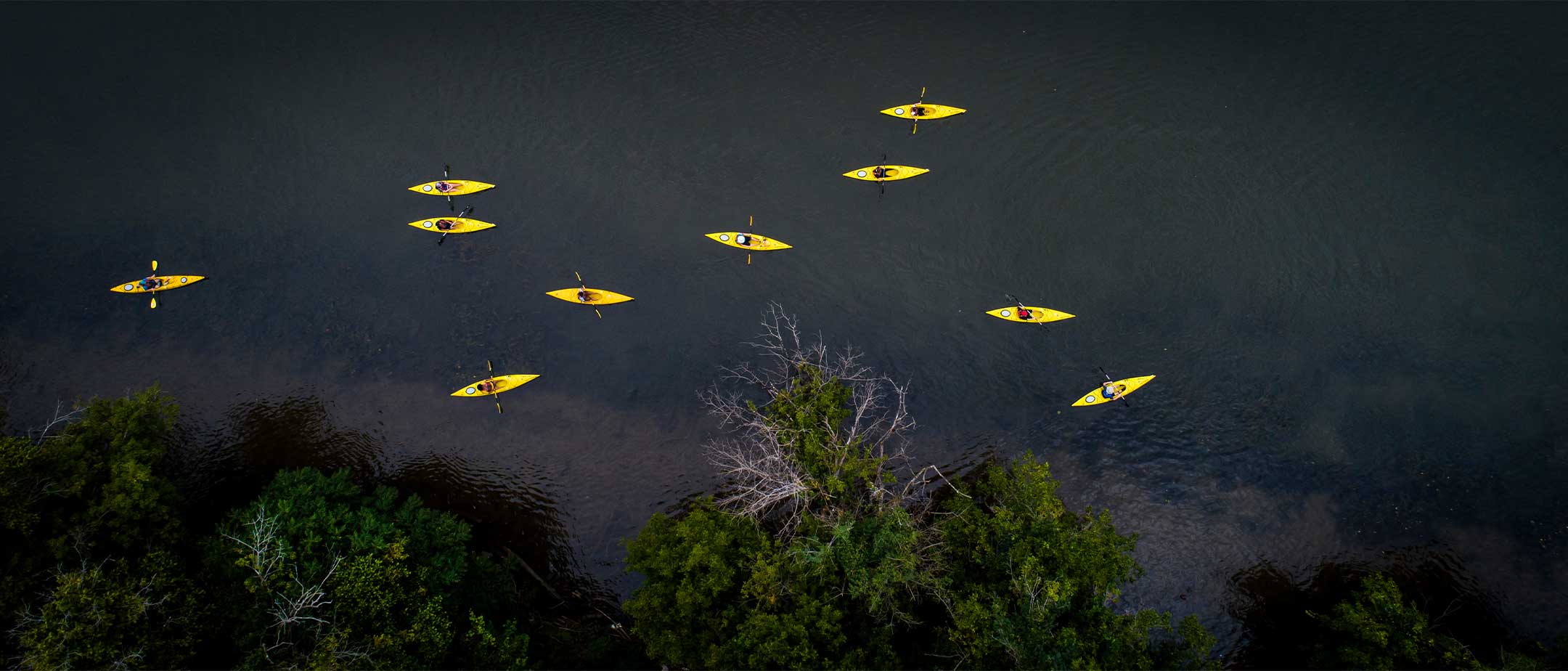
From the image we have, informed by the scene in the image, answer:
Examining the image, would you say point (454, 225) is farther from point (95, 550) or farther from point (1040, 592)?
point (1040, 592)

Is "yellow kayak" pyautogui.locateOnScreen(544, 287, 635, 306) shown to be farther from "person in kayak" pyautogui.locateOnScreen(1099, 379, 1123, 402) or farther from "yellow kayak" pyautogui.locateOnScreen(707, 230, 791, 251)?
"person in kayak" pyautogui.locateOnScreen(1099, 379, 1123, 402)

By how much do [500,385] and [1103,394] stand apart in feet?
64.3

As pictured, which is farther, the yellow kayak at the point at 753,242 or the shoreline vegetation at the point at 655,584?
the yellow kayak at the point at 753,242

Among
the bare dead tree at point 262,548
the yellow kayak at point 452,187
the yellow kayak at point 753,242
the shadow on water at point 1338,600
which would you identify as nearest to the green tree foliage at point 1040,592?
the shadow on water at point 1338,600

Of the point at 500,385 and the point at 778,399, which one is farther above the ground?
the point at 778,399

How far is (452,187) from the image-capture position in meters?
26.6

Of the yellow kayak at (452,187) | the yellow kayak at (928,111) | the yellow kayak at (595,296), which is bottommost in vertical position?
the yellow kayak at (595,296)

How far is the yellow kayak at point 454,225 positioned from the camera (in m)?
25.8

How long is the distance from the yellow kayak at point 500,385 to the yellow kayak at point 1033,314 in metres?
15.6

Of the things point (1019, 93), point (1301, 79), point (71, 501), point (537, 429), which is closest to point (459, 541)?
point (537, 429)

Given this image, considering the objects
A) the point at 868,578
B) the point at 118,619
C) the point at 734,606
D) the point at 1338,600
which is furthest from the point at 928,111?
the point at 118,619

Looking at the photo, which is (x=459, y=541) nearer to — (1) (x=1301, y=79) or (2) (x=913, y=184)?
(2) (x=913, y=184)

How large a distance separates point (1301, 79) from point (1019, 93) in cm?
1069

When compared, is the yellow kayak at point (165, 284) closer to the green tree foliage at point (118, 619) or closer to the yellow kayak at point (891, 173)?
the green tree foliage at point (118, 619)
